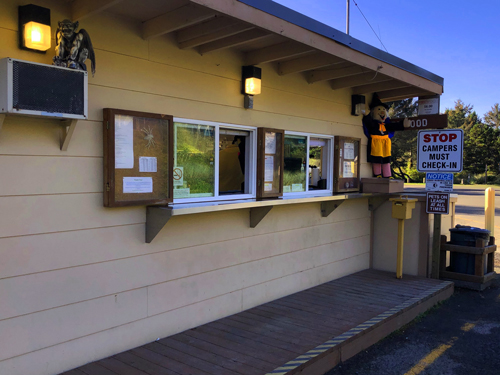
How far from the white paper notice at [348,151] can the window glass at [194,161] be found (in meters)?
2.65

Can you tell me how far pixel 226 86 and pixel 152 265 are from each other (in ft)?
6.77

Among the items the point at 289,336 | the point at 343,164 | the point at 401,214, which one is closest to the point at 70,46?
the point at 289,336

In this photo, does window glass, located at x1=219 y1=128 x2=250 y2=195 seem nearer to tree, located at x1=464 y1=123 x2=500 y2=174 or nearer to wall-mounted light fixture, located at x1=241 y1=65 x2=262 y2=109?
wall-mounted light fixture, located at x1=241 y1=65 x2=262 y2=109

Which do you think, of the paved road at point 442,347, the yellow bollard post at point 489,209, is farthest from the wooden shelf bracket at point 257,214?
the yellow bollard post at point 489,209

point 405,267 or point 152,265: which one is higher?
point 152,265

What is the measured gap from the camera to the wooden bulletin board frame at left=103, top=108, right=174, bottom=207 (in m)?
3.42

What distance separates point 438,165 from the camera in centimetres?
632

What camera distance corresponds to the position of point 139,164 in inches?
143

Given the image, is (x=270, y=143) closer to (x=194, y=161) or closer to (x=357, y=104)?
(x=194, y=161)

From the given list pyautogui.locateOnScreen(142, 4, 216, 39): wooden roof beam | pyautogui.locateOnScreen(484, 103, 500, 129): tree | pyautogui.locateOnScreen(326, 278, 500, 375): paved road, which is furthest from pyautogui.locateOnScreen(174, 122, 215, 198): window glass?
pyautogui.locateOnScreen(484, 103, 500, 129): tree

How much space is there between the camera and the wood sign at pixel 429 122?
20.9ft

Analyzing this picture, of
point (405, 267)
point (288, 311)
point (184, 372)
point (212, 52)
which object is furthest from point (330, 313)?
point (212, 52)

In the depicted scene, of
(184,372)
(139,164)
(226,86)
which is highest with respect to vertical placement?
(226,86)

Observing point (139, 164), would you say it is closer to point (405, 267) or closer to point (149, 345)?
point (149, 345)
